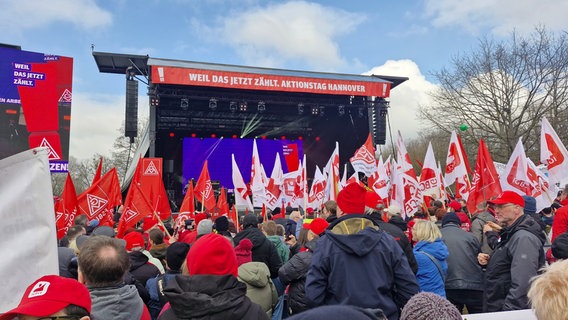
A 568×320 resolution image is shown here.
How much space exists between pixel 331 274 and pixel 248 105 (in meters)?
19.2

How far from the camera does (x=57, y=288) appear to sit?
1767 millimetres

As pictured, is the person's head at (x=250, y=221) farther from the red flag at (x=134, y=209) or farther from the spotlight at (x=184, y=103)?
the spotlight at (x=184, y=103)

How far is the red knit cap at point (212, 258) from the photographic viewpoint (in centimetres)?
225

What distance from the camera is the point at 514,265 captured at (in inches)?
140

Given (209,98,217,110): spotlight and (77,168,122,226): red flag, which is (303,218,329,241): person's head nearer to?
(77,168,122,226): red flag

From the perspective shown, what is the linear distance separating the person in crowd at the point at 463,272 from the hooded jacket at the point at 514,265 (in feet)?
2.76

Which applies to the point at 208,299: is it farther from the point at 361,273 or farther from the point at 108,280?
the point at 361,273

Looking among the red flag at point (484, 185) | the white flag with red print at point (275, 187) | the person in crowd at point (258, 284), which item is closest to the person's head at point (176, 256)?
the person in crowd at point (258, 284)

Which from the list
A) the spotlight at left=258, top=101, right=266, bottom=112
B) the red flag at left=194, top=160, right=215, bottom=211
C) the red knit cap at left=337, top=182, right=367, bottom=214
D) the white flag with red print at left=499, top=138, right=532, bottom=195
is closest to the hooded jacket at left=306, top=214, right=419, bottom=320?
the red knit cap at left=337, top=182, right=367, bottom=214

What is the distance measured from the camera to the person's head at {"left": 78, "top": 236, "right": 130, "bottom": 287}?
7.90 ft

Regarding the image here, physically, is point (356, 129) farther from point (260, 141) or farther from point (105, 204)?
point (105, 204)

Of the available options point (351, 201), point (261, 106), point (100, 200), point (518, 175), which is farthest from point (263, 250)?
point (261, 106)

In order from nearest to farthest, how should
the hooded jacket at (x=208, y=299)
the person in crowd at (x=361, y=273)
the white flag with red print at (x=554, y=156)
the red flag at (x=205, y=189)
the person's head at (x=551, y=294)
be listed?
the person's head at (x=551, y=294) → the hooded jacket at (x=208, y=299) → the person in crowd at (x=361, y=273) → the white flag with red print at (x=554, y=156) → the red flag at (x=205, y=189)

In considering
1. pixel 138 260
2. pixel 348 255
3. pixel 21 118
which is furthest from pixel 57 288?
pixel 21 118
